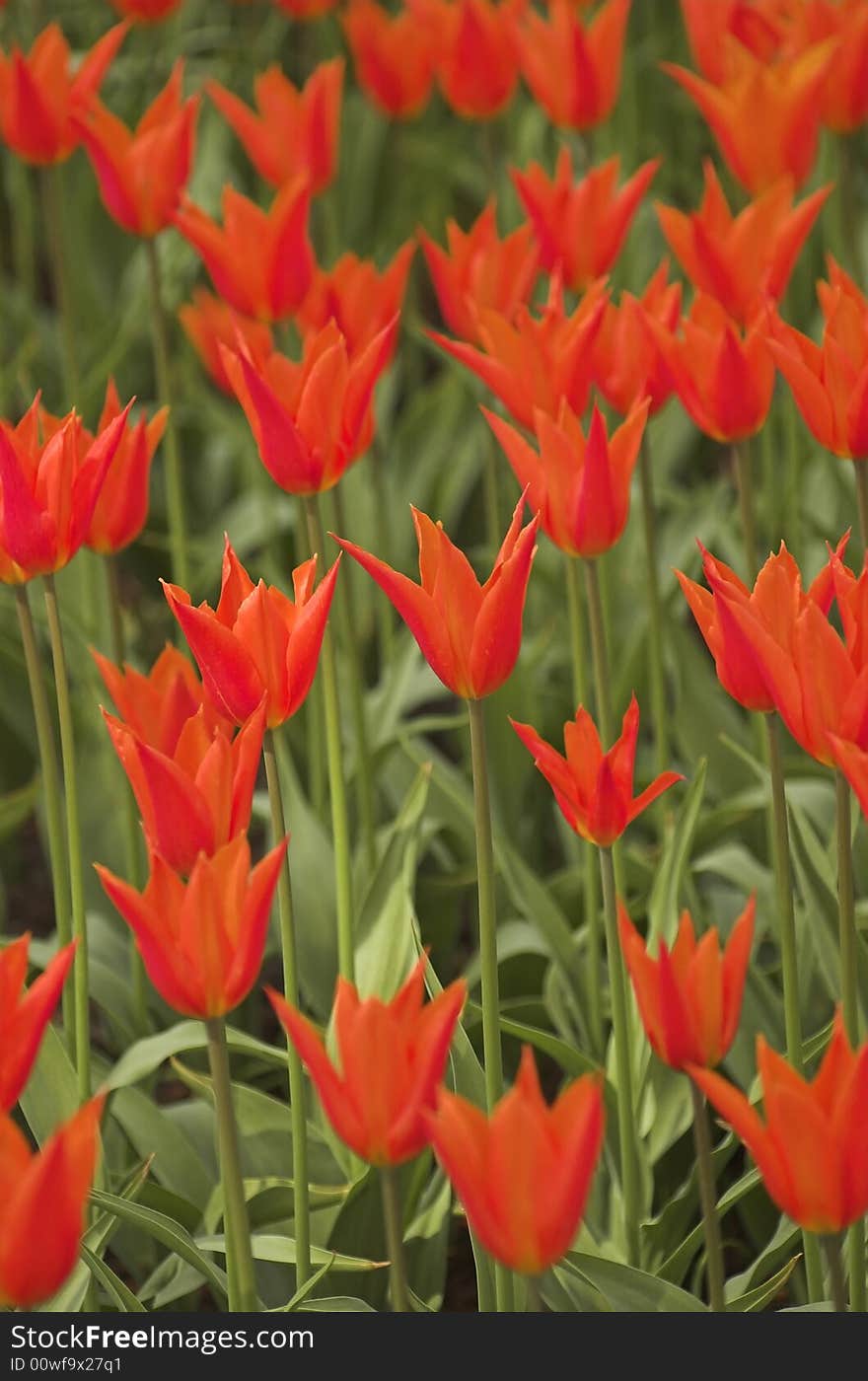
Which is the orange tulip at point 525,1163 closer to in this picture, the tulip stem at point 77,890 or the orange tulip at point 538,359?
the tulip stem at point 77,890

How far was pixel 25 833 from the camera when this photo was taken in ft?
9.14

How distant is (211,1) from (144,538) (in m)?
2.28

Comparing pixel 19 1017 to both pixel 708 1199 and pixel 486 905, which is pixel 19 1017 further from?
pixel 708 1199

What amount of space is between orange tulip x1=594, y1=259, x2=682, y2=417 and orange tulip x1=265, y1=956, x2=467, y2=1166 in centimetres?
74

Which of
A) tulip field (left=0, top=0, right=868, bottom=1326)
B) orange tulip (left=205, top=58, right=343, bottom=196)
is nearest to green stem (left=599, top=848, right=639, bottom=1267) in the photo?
tulip field (left=0, top=0, right=868, bottom=1326)

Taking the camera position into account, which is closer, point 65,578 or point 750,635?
point 750,635

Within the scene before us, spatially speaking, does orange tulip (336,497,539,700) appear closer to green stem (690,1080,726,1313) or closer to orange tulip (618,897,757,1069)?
orange tulip (618,897,757,1069)

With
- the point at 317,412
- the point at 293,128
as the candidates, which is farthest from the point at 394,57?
the point at 317,412

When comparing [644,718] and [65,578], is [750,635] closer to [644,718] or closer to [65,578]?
[644,718]

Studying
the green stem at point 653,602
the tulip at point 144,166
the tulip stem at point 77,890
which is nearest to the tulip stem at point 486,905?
the tulip stem at point 77,890

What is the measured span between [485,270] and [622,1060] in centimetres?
80

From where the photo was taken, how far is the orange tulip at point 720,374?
1.48 meters

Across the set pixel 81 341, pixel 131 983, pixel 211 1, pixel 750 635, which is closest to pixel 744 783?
pixel 131 983

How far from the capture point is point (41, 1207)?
33.2 inches
